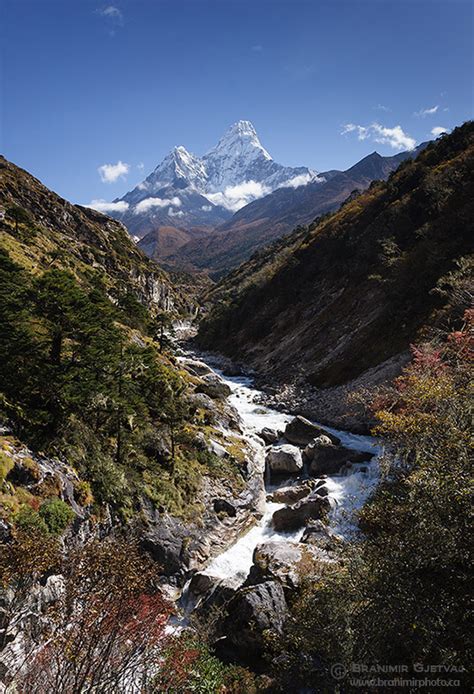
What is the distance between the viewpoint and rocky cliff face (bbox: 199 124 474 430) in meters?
44.8

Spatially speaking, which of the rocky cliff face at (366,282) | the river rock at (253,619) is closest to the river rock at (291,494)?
the river rock at (253,619)

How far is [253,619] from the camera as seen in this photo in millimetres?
14211

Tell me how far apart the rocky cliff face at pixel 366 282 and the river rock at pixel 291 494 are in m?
15.9

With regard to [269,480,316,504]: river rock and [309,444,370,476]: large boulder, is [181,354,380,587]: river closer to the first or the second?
[269,480,316,504]: river rock

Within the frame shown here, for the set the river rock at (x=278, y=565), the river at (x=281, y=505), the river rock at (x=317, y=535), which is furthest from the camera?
the river at (x=281, y=505)

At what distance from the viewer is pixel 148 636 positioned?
34.3 feet

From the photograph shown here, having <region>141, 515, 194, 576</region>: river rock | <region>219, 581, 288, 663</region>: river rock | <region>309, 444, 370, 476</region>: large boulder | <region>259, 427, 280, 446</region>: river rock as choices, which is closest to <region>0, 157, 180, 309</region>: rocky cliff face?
<region>259, 427, 280, 446</region>: river rock

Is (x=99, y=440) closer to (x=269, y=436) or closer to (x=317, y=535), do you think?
(x=317, y=535)

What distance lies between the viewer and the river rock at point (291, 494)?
88.7 ft

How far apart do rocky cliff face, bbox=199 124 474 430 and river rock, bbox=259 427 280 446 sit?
819cm

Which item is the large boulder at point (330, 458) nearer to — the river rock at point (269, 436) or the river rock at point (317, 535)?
the river rock at point (269, 436)

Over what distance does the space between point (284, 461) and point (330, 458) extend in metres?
3.95

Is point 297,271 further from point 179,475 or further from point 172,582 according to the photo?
point 172,582

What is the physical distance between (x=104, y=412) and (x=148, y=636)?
1429 centimetres
